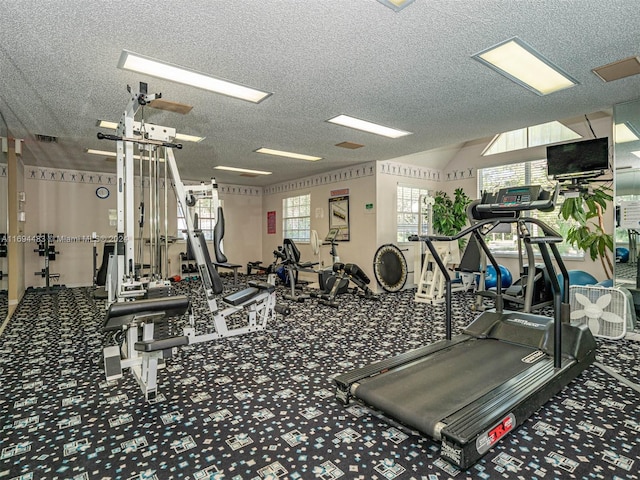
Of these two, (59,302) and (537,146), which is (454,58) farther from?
(59,302)

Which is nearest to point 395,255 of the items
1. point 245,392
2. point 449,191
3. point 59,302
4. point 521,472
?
point 449,191

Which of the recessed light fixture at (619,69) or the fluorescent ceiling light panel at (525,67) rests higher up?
the fluorescent ceiling light panel at (525,67)

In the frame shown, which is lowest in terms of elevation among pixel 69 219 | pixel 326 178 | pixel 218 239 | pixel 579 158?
pixel 218 239

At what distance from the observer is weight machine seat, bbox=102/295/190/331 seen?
224 cm

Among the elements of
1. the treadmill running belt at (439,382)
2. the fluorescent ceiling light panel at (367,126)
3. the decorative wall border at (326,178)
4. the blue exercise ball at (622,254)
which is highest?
the fluorescent ceiling light panel at (367,126)

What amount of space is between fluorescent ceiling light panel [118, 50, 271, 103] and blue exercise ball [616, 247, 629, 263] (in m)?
4.23

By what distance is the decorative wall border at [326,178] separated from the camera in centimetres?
710

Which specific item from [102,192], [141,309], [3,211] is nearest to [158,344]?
[141,309]

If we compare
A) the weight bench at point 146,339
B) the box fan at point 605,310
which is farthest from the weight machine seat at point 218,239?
the box fan at point 605,310

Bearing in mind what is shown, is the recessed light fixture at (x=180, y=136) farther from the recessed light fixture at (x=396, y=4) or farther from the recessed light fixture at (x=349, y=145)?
the recessed light fixture at (x=396, y=4)

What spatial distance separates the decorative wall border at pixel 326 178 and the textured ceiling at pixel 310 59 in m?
2.09

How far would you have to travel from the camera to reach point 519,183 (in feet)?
22.5

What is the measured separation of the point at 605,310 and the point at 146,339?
14.8 feet

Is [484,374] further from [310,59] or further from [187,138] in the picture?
[187,138]
